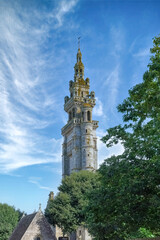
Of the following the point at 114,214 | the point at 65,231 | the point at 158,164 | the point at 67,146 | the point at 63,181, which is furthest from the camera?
the point at 67,146

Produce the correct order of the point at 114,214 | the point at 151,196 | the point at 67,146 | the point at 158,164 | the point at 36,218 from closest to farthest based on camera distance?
the point at 158,164, the point at 151,196, the point at 114,214, the point at 36,218, the point at 67,146

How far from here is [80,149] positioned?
245 feet

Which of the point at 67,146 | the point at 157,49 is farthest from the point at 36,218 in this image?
the point at 67,146

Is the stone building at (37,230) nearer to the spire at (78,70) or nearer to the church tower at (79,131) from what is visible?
the church tower at (79,131)

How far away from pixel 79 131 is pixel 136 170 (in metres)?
62.4

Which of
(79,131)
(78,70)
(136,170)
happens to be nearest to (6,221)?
(79,131)

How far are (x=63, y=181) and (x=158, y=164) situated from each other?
43212mm

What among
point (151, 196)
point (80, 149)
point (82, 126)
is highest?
point (82, 126)

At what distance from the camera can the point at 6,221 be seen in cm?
6122

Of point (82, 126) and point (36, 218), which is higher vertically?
point (82, 126)

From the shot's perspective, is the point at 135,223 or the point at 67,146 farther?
the point at 67,146

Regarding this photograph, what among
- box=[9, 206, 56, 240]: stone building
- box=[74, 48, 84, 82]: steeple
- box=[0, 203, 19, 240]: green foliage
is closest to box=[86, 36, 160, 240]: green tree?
box=[9, 206, 56, 240]: stone building

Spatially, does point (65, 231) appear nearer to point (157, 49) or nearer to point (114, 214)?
point (114, 214)

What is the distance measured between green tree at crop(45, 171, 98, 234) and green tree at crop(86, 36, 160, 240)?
2774 cm
